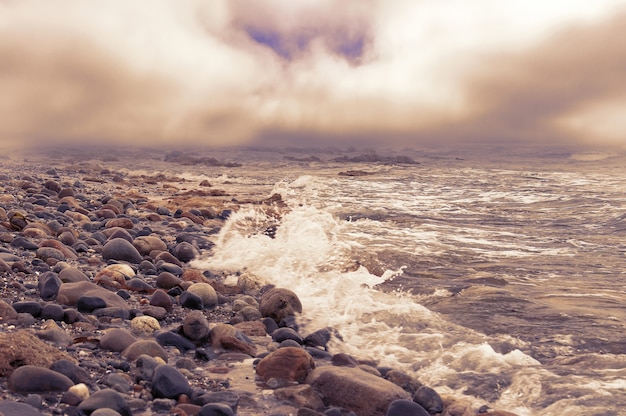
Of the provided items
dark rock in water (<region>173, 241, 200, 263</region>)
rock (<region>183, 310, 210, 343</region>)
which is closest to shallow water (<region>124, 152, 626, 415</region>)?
dark rock in water (<region>173, 241, 200, 263</region>)

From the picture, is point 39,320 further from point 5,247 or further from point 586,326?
point 586,326

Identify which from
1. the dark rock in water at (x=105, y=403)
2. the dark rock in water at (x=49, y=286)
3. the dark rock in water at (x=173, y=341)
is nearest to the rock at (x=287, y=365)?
the dark rock in water at (x=173, y=341)

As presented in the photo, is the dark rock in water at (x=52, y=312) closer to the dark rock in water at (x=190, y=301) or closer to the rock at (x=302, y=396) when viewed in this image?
→ the dark rock in water at (x=190, y=301)

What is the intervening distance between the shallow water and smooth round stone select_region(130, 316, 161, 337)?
170 centimetres

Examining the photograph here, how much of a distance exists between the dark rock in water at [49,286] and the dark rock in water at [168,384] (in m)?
2.02

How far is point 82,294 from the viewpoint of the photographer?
4.75 metres

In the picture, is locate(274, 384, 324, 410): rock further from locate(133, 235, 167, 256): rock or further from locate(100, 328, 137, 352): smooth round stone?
locate(133, 235, 167, 256): rock

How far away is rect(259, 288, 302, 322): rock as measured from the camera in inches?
217

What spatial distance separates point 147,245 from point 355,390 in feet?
16.8

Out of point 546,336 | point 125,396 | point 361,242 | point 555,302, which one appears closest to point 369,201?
point 361,242

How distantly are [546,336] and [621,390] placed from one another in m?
1.34

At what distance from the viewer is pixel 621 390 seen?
4117 mm

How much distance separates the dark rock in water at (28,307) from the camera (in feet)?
13.7

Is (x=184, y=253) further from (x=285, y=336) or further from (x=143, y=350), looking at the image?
(x=143, y=350)
